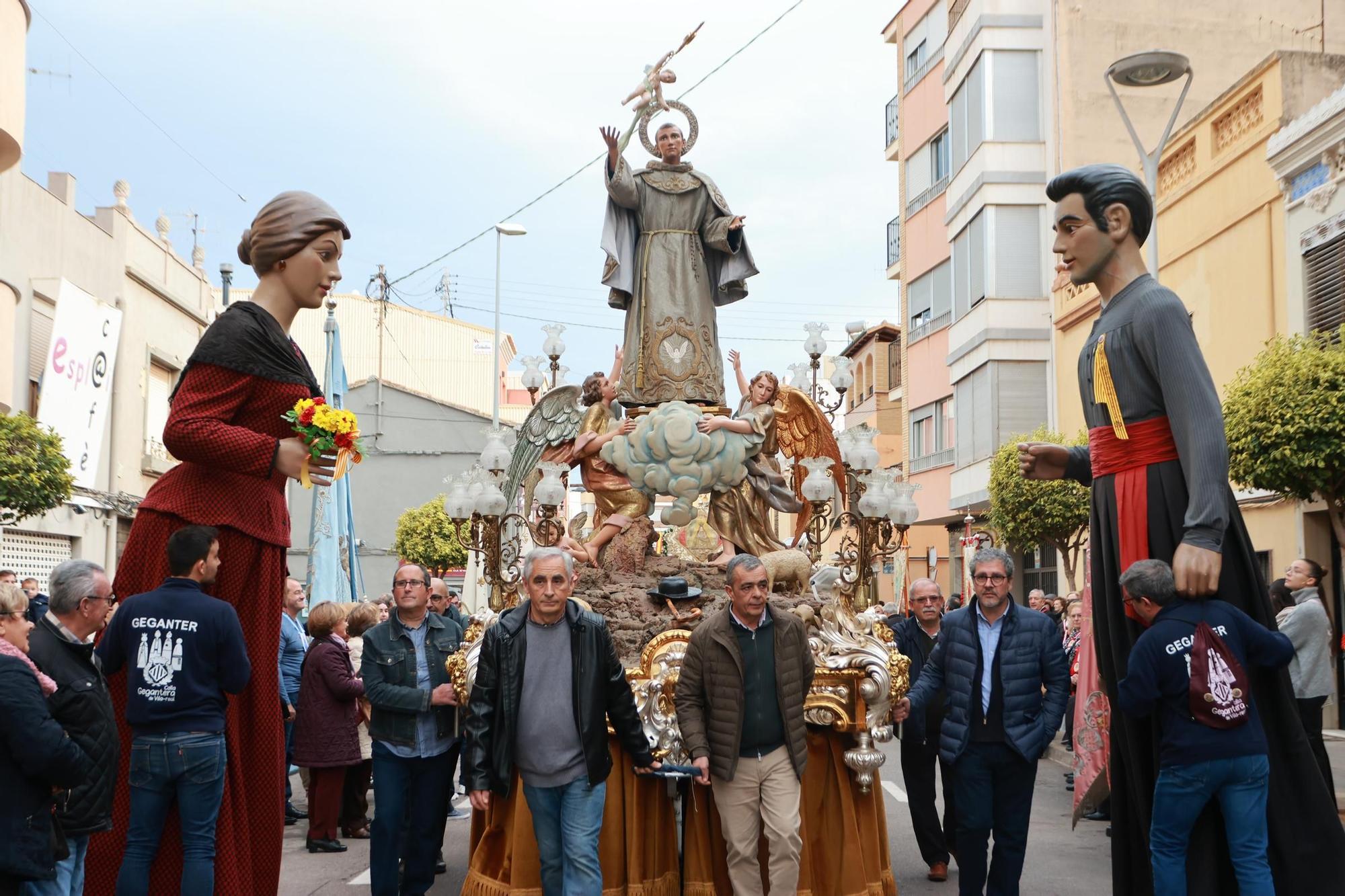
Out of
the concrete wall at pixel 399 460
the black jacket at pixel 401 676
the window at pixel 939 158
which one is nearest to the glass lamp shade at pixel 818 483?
the black jacket at pixel 401 676

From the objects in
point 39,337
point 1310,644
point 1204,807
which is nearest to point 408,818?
point 1204,807

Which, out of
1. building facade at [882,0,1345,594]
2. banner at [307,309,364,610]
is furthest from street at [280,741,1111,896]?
building facade at [882,0,1345,594]

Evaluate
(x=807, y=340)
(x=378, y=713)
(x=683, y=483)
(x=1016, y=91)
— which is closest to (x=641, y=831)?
(x=378, y=713)

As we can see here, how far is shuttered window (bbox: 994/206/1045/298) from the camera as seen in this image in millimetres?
29062

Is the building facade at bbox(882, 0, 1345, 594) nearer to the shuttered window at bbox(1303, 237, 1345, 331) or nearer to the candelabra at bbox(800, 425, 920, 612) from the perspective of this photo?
the shuttered window at bbox(1303, 237, 1345, 331)

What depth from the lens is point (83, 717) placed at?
5.00 m

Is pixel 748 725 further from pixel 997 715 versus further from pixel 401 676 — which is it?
pixel 401 676

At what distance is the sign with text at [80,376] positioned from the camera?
81.6 feet

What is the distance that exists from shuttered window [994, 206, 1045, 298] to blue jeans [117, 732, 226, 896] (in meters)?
26.2

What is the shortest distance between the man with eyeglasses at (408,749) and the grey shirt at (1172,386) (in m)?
4.60

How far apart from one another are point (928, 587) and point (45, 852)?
6.45 m

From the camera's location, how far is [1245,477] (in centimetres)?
1316

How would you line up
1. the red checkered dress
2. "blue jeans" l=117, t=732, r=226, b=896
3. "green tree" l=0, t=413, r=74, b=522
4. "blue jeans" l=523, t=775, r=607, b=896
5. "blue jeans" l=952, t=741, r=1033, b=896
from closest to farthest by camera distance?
the red checkered dress, "blue jeans" l=117, t=732, r=226, b=896, "blue jeans" l=523, t=775, r=607, b=896, "blue jeans" l=952, t=741, r=1033, b=896, "green tree" l=0, t=413, r=74, b=522

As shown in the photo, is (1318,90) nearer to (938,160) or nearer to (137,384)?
(938,160)
